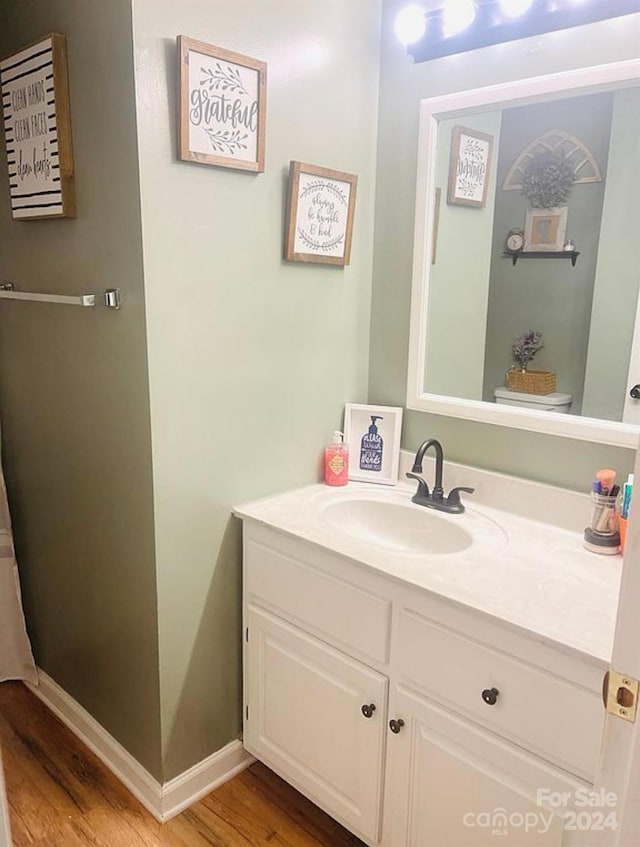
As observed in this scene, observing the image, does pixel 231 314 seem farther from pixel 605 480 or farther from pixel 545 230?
pixel 605 480

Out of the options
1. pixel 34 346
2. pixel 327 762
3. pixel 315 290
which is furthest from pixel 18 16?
pixel 327 762

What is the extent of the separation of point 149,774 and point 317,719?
1.78 feet

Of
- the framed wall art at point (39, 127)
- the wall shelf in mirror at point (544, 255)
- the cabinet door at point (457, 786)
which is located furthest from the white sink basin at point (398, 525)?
the framed wall art at point (39, 127)

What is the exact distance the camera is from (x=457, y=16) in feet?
5.46

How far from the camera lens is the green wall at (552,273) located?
156 cm

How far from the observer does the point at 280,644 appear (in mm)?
1723

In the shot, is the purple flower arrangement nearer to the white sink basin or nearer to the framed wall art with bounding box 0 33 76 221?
the white sink basin

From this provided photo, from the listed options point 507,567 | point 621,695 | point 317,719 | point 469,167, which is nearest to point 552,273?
point 469,167

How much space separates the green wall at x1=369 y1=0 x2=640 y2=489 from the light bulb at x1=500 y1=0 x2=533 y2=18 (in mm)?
64

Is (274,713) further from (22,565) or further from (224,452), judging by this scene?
(22,565)

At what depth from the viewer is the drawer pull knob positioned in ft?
4.10

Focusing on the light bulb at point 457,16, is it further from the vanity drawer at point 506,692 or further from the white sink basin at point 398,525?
the vanity drawer at point 506,692

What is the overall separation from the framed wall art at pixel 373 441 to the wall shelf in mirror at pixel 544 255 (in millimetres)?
554

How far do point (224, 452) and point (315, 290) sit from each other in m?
0.55
